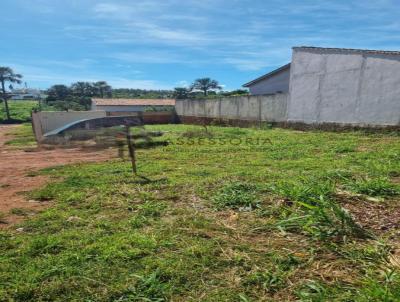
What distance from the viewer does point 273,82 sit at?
25203 millimetres

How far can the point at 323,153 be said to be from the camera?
26.4ft

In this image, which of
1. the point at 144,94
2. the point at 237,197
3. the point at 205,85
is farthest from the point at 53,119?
the point at 144,94

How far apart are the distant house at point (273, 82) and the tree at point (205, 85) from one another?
27.9m

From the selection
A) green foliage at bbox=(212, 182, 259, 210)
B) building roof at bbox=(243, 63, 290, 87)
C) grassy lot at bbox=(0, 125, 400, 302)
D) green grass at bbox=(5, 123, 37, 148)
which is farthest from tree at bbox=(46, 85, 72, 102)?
green foliage at bbox=(212, 182, 259, 210)

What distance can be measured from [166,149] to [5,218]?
6.42 meters

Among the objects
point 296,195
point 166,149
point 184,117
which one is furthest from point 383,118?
point 184,117

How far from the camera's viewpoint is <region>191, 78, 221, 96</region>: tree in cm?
5526

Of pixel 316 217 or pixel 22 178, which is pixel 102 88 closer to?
pixel 22 178

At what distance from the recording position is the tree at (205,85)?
2175 inches

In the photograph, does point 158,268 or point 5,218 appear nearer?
point 158,268

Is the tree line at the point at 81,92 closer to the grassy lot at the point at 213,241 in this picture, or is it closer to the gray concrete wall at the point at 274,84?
the gray concrete wall at the point at 274,84

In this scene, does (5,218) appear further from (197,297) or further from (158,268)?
(197,297)

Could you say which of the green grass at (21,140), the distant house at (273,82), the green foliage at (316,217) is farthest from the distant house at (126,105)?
the green foliage at (316,217)

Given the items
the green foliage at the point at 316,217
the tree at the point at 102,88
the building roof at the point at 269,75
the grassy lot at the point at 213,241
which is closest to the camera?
the grassy lot at the point at 213,241
